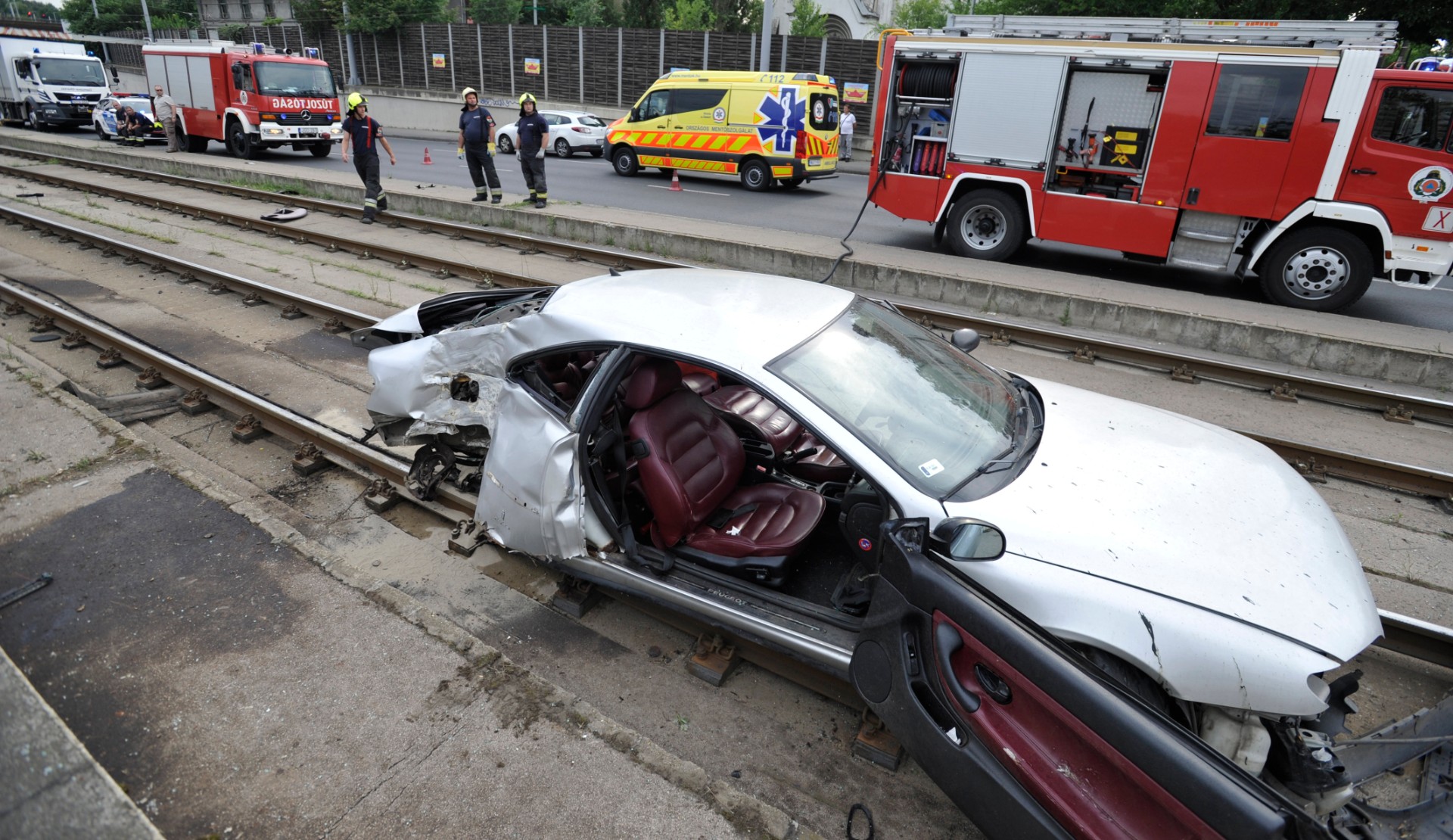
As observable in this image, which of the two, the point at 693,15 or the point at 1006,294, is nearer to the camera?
the point at 1006,294

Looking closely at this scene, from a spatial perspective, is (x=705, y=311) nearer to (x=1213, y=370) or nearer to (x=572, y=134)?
(x=1213, y=370)

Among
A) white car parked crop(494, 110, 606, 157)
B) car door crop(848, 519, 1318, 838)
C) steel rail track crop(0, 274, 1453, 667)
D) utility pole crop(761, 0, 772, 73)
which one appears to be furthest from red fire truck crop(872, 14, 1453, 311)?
white car parked crop(494, 110, 606, 157)

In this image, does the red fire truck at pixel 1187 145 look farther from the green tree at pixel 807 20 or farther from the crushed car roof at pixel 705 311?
the green tree at pixel 807 20

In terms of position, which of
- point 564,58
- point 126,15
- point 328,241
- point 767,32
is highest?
point 126,15

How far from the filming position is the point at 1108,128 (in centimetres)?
956

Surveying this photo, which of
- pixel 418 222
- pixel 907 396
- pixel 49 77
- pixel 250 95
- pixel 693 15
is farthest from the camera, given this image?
pixel 693 15

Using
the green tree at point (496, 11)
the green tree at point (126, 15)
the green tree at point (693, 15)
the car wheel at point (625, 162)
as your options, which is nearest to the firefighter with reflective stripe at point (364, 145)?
the car wheel at point (625, 162)

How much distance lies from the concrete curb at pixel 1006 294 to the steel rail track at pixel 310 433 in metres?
2.60

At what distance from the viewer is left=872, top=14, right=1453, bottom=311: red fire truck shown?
8.16 m

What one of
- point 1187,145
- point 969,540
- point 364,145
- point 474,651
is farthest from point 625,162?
point 969,540

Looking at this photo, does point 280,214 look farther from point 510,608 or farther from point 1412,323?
point 1412,323

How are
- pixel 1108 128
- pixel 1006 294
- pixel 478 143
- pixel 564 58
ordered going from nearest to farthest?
pixel 1006 294 → pixel 1108 128 → pixel 478 143 → pixel 564 58

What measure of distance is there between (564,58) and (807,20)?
1152cm

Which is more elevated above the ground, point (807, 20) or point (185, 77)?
point (807, 20)
